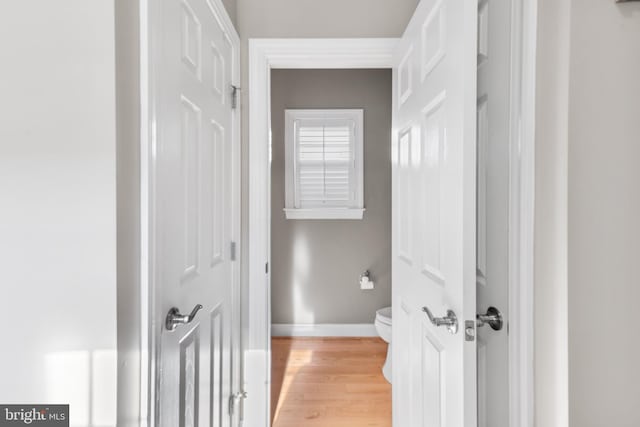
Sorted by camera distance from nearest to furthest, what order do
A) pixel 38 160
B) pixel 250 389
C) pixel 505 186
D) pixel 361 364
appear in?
pixel 38 160 → pixel 505 186 → pixel 250 389 → pixel 361 364

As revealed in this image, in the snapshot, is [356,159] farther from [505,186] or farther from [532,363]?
[532,363]

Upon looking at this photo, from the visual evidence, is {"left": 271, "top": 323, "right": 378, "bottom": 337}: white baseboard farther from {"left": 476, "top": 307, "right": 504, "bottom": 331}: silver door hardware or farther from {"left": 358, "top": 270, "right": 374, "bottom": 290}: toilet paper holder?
{"left": 476, "top": 307, "right": 504, "bottom": 331}: silver door hardware

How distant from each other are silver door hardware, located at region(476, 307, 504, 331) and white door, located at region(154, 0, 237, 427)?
831 mm

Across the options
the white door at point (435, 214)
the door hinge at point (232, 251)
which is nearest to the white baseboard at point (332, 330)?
the white door at point (435, 214)

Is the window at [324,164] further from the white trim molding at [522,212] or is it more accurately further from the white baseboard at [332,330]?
the white trim molding at [522,212]

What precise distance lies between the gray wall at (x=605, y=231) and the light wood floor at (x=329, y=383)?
1440mm

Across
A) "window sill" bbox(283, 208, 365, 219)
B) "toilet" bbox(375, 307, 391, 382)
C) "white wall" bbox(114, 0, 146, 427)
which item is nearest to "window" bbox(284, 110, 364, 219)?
"window sill" bbox(283, 208, 365, 219)

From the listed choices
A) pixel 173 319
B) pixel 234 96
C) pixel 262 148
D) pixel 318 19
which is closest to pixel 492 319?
pixel 173 319

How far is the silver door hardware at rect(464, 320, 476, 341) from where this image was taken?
0.96 metres

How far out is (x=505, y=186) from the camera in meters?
1.04

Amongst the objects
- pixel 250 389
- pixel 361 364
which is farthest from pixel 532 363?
pixel 361 364

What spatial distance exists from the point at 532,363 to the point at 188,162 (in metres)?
1.14

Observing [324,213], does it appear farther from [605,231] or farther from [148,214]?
[605,231]

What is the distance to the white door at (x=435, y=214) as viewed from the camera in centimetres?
96
